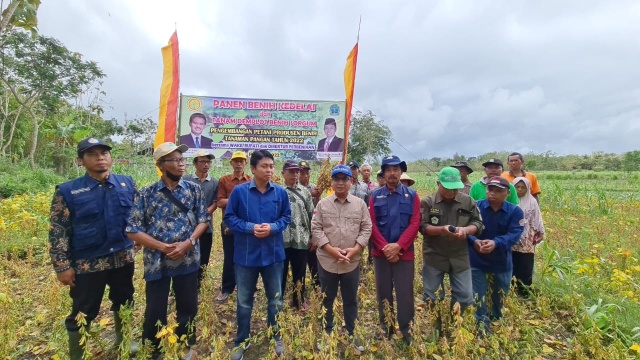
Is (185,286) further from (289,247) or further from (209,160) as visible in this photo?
(209,160)

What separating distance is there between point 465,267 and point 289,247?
184 centimetres

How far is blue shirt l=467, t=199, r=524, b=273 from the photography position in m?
3.26

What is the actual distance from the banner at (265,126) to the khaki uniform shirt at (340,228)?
9.49 ft

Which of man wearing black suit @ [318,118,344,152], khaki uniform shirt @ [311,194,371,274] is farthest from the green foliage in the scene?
khaki uniform shirt @ [311,194,371,274]

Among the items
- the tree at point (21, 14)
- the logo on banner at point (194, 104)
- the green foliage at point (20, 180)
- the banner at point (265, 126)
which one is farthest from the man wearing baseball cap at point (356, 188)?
the green foliage at point (20, 180)

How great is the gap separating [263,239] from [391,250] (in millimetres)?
1185

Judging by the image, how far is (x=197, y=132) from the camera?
5734 millimetres

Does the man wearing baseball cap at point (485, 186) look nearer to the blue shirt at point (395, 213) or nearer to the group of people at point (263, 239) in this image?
the group of people at point (263, 239)

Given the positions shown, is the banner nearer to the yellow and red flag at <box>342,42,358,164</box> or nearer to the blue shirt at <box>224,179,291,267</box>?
the yellow and red flag at <box>342,42,358,164</box>

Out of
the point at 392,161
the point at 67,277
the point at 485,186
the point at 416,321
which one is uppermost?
the point at 392,161

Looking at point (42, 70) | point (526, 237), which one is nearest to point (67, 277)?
point (526, 237)

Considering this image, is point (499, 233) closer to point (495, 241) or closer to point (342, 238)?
point (495, 241)

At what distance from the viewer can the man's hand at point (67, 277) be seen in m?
2.52

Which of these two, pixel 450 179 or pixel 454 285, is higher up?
pixel 450 179
